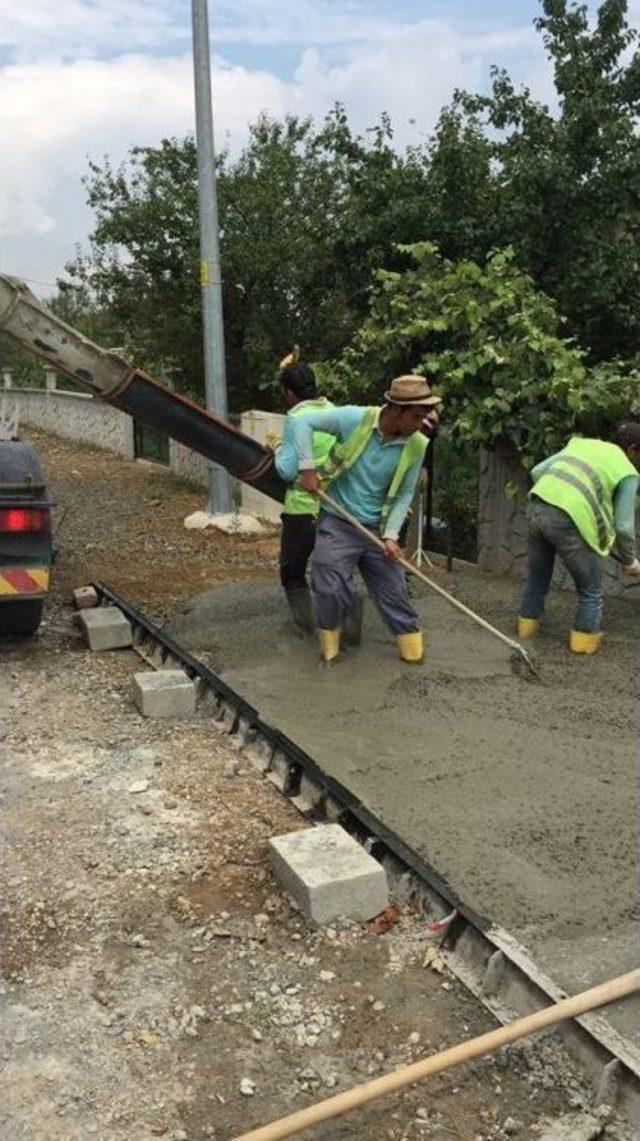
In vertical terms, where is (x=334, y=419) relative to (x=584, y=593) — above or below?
above

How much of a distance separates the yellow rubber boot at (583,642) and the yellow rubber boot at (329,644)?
1384mm

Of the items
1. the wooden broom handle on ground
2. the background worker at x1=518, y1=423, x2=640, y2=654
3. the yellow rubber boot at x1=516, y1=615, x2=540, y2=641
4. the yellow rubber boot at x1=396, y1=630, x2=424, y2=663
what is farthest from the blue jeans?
the wooden broom handle on ground

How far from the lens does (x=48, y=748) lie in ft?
14.2

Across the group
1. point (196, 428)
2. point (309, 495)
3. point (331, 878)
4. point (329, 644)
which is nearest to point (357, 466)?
point (309, 495)

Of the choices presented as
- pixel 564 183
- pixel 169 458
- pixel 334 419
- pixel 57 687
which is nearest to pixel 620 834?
pixel 334 419

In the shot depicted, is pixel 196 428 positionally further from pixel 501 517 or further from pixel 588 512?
pixel 501 517

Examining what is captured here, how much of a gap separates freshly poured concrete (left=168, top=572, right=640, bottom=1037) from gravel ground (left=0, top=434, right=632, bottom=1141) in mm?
344

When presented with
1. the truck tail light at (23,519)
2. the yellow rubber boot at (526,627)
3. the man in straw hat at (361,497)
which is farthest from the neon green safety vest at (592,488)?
the truck tail light at (23,519)

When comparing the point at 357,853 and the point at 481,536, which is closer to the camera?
the point at 357,853

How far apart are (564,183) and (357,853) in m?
8.60

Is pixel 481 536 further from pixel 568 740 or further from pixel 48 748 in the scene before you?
pixel 48 748

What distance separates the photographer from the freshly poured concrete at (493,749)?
3.00m

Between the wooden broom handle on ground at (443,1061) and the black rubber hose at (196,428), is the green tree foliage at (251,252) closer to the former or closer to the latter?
the black rubber hose at (196,428)

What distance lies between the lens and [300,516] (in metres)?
5.86
